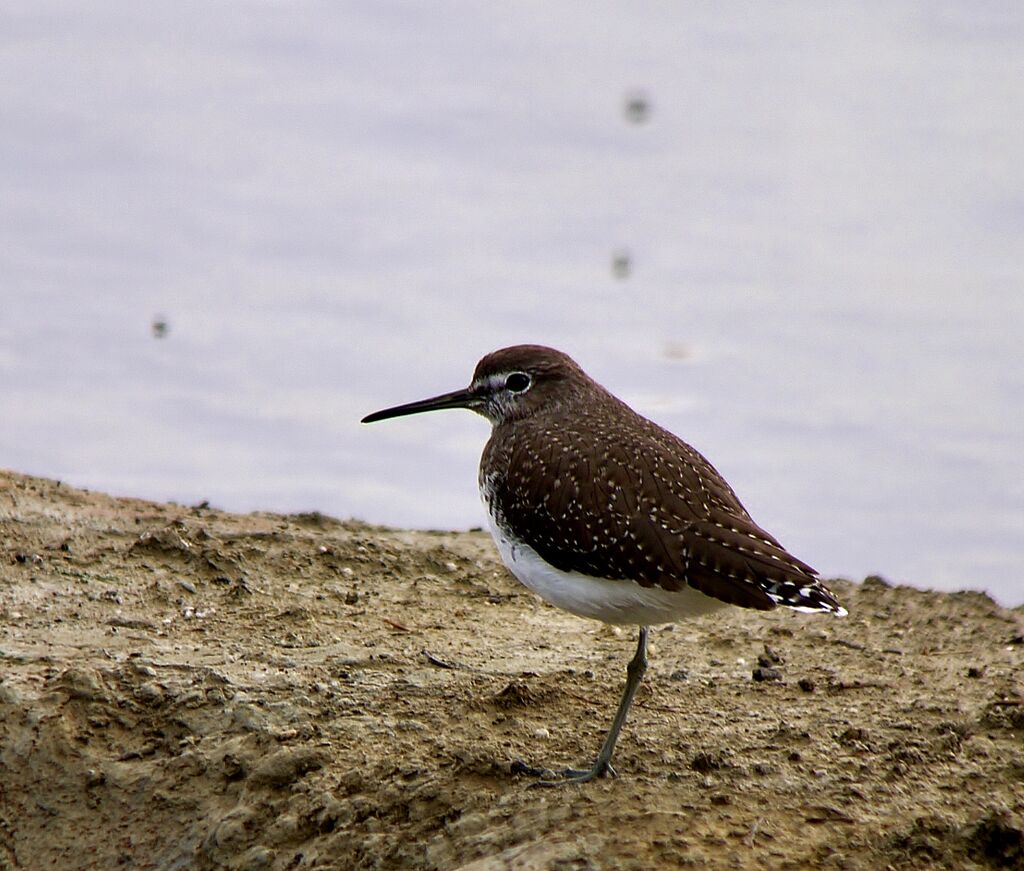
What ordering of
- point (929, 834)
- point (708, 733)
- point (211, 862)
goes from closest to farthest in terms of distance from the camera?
point (929, 834)
point (211, 862)
point (708, 733)

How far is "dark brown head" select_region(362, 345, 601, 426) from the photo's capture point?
742 centimetres

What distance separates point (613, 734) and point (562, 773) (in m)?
0.26

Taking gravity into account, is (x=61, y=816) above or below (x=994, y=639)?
below

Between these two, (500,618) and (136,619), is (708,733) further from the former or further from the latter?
(136,619)

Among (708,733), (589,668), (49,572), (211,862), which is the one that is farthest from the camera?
(49,572)

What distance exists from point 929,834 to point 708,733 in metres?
1.13

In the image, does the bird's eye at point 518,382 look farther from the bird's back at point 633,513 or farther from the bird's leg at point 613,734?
the bird's leg at point 613,734

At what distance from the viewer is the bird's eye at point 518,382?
749 centimetres

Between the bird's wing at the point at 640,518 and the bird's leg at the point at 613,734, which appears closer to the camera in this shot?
the bird's wing at the point at 640,518

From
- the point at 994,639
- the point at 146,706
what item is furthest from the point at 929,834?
the point at 146,706

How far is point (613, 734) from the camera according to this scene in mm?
6355

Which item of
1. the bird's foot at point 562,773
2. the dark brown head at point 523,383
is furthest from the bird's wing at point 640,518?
the bird's foot at point 562,773

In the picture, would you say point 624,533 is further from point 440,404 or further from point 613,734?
point 440,404

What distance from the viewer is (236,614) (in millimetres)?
7910
